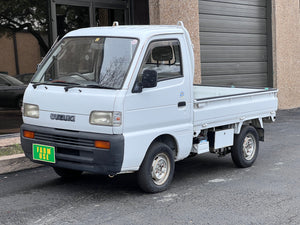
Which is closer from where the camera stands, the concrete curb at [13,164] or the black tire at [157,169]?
the black tire at [157,169]

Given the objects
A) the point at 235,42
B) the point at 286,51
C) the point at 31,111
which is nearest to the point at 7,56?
the point at 31,111

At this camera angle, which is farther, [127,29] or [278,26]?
[278,26]

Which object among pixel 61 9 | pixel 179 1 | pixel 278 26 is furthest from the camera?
pixel 278 26

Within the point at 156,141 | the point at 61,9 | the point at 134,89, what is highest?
the point at 61,9

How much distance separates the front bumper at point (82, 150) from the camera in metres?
5.19

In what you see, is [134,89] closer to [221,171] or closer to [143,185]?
[143,185]

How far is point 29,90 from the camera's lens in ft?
19.2

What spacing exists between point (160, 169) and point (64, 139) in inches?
48.5

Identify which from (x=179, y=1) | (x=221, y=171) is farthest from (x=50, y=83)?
(x=179, y=1)

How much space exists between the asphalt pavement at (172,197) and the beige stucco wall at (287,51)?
8.83 meters

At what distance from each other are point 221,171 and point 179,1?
618 cm

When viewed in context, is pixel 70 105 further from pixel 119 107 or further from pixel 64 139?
pixel 119 107

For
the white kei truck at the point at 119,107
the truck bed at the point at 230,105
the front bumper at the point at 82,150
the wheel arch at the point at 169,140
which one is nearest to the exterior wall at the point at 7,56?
the white kei truck at the point at 119,107

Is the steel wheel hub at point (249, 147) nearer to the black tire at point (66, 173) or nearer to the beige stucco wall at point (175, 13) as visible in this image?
the black tire at point (66, 173)
